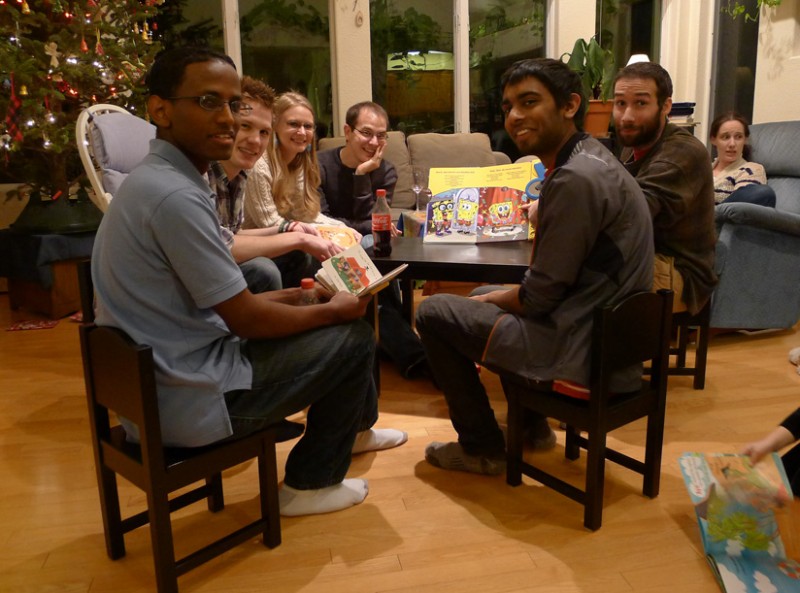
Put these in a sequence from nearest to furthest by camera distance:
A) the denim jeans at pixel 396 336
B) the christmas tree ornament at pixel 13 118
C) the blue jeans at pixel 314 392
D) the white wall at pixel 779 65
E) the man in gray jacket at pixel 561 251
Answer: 1. the blue jeans at pixel 314 392
2. the man in gray jacket at pixel 561 251
3. the denim jeans at pixel 396 336
4. the christmas tree ornament at pixel 13 118
5. the white wall at pixel 779 65

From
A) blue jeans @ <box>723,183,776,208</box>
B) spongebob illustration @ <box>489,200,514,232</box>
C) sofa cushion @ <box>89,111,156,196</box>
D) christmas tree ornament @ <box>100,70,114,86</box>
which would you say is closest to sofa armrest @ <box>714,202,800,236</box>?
blue jeans @ <box>723,183,776,208</box>

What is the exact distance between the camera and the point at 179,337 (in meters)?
1.41

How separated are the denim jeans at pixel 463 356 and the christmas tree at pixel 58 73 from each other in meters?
2.74

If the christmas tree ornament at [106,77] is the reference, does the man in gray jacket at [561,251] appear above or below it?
below

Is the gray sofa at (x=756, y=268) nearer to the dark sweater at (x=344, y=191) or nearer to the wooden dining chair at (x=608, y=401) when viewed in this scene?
the wooden dining chair at (x=608, y=401)

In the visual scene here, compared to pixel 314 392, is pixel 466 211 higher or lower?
higher

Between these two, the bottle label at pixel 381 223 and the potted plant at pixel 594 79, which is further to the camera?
the potted plant at pixel 594 79

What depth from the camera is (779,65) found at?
452 cm

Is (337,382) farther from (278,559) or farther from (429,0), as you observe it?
(429,0)

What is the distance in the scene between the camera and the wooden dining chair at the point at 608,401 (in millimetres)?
1642

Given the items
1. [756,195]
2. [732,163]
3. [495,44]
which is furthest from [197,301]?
[495,44]

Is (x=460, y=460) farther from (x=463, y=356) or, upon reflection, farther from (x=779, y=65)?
(x=779, y=65)

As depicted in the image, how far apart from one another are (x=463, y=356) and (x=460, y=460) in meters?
0.34

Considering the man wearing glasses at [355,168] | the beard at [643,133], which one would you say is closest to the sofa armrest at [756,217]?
the beard at [643,133]
